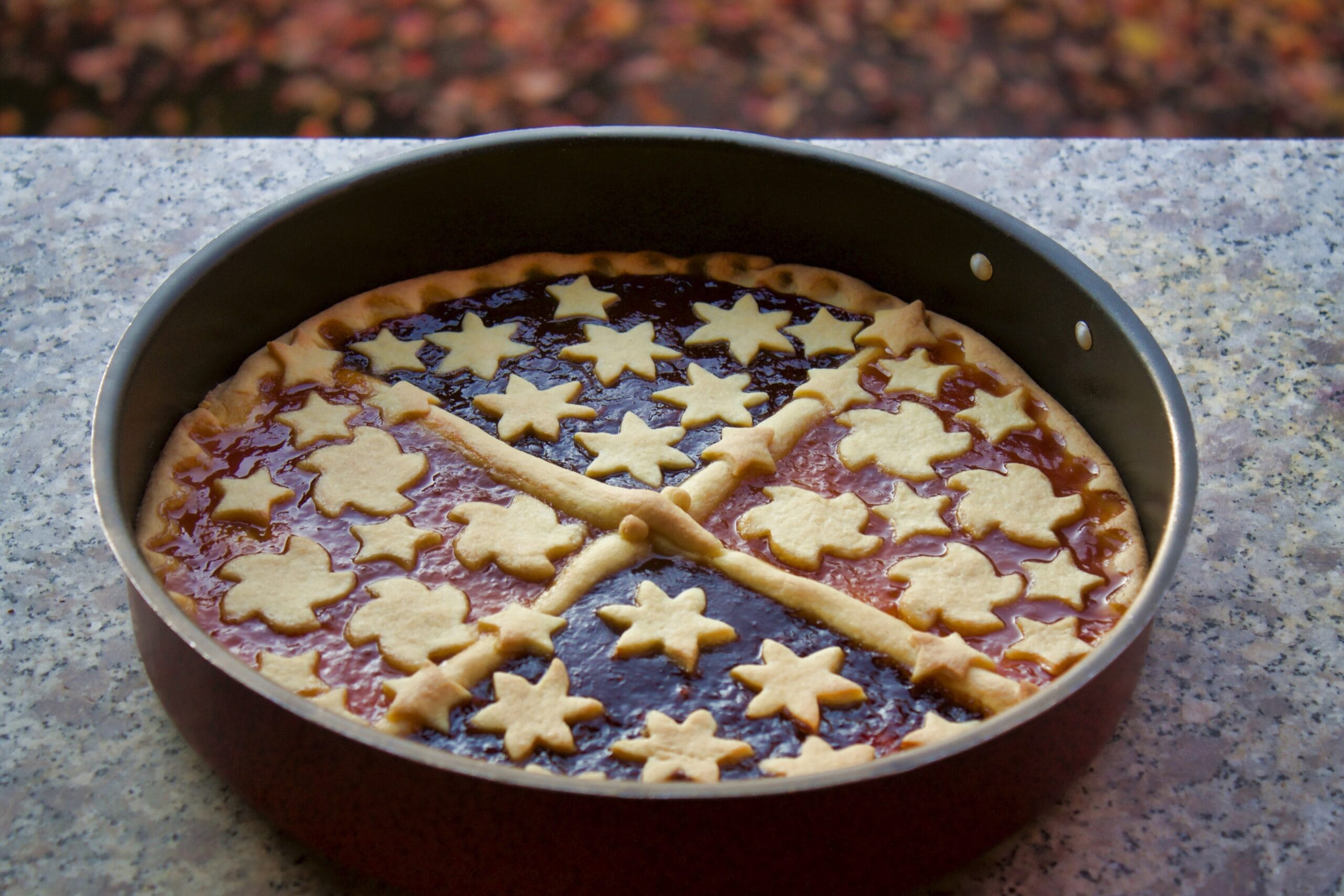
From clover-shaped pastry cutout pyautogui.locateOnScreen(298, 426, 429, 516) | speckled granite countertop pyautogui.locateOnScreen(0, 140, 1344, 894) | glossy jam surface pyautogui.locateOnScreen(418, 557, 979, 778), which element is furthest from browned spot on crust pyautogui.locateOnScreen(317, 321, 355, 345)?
glossy jam surface pyautogui.locateOnScreen(418, 557, 979, 778)

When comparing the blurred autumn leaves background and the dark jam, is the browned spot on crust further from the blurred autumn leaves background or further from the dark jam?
the blurred autumn leaves background

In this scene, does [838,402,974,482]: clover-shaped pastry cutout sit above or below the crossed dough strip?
above

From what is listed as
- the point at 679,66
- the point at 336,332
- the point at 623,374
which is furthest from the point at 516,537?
the point at 679,66

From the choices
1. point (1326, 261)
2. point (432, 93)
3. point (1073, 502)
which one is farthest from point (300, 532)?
point (432, 93)

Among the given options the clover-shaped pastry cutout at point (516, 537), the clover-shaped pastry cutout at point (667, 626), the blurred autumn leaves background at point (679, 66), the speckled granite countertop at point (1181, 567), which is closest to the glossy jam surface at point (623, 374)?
the clover-shaped pastry cutout at point (516, 537)

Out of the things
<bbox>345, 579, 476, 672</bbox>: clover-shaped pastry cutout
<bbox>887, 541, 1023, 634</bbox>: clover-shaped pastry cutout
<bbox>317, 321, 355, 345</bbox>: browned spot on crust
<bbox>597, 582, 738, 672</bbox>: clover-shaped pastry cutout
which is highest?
<bbox>887, 541, 1023, 634</bbox>: clover-shaped pastry cutout

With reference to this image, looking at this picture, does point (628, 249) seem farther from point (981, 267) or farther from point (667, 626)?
point (667, 626)

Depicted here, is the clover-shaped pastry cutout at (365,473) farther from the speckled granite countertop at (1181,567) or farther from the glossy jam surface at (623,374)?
the speckled granite countertop at (1181,567)
